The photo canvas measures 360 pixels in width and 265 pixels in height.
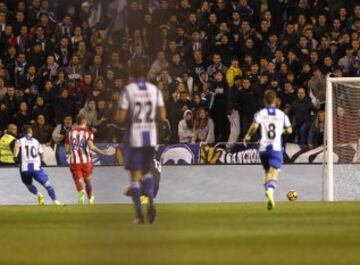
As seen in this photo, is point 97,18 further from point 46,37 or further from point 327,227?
point 327,227

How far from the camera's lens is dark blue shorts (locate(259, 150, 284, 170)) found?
68.9 ft

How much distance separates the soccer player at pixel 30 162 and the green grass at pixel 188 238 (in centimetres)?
619

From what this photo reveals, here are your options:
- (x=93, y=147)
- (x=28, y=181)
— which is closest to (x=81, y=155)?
(x=93, y=147)

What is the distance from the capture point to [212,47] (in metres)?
26.8

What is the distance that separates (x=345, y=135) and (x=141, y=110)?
399 inches

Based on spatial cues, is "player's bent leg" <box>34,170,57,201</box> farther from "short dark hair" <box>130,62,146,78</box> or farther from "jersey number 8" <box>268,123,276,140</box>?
"short dark hair" <box>130,62,146,78</box>

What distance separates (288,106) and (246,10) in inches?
117

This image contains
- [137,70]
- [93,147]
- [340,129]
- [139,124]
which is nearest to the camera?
[137,70]

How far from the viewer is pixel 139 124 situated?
49.3 feet

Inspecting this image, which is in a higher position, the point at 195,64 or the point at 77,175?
the point at 195,64

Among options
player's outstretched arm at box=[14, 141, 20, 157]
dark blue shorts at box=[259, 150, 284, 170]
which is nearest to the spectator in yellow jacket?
player's outstretched arm at box=[14, 141, 20, 157]

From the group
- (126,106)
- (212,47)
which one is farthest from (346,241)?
(212,47)

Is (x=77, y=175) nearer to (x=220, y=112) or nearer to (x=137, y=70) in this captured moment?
(x=220, y=112)

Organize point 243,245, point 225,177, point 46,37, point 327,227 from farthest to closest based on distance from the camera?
point 46,37, point 225,177, point 327,227, point 243,245
